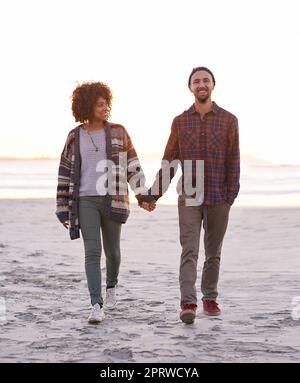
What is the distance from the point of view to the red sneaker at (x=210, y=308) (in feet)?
20.0

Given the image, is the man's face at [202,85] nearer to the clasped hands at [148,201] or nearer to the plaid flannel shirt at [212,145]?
the plaid flannel shirt at [212,145]

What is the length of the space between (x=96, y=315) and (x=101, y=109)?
162cm

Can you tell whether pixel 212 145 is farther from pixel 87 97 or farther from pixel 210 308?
pixel 210 308

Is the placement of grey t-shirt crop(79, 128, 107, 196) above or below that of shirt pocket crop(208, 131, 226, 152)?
below

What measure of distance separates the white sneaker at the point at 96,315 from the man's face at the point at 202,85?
5.95 feet

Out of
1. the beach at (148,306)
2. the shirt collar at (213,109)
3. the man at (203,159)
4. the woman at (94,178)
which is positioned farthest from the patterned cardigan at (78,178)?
the beach at (148,306)

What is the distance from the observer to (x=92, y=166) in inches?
231

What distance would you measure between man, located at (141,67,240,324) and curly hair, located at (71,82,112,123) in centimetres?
61

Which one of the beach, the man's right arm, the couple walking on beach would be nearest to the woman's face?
the couple walking on beach

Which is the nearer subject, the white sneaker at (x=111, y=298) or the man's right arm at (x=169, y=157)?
the man's right arm at (x=169, y=157)

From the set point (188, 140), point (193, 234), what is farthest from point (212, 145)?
point (193, 234)

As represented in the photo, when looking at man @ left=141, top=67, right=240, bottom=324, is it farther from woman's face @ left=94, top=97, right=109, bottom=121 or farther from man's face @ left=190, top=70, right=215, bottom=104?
woman's face @ left=94, top=97, right=109, bottom=121

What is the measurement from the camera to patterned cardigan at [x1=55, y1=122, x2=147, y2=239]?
5.87 meters
